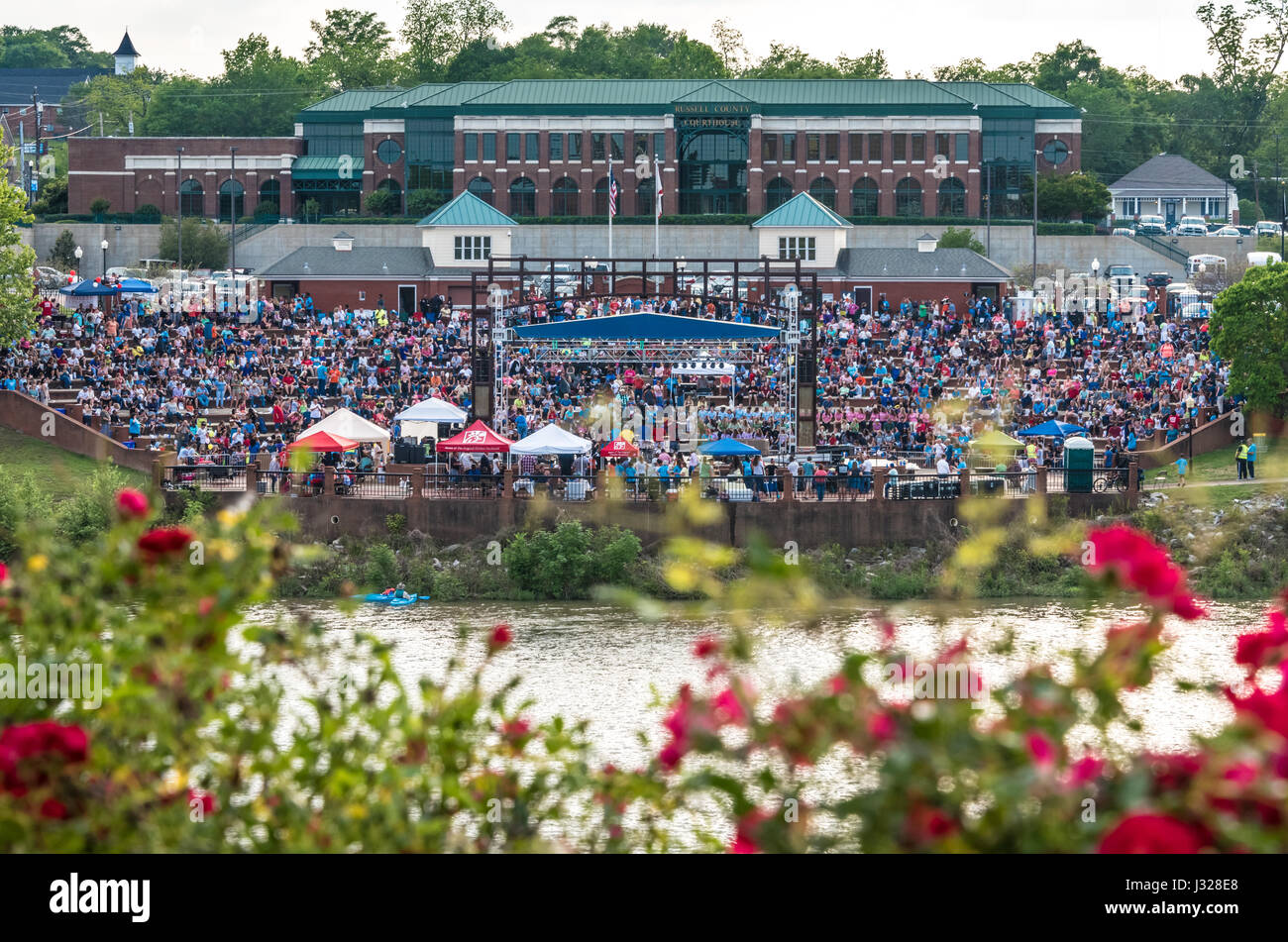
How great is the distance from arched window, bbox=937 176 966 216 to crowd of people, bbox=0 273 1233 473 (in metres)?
32.0

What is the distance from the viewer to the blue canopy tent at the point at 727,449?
4522 centimetres

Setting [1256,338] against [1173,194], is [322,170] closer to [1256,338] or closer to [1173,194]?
[1173,194]

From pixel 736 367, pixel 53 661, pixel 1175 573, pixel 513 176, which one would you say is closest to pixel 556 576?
pixel 736 367

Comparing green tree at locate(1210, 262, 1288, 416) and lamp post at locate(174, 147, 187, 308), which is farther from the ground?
lamp post at locate(174, 147, 187, 308)

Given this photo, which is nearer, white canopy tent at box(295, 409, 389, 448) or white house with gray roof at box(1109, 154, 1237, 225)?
white canopy tent at box(295, 409, 389, 448)

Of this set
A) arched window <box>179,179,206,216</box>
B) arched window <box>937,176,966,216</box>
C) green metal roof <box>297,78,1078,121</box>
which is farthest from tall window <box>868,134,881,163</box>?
arched window <box>179,179,206,216</box>

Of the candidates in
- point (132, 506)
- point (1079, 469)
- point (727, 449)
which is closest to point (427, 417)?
point (727, 449)

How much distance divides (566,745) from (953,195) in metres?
85.3

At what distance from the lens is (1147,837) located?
6.70 metres

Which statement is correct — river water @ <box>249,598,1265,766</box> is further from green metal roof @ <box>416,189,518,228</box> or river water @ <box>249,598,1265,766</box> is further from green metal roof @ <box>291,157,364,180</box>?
green metal roof @ <box>291,157,364,180</box>

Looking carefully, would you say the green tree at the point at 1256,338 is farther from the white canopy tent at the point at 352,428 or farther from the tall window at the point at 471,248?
the tall window at the point at 471,248

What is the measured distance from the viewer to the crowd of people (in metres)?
50.2

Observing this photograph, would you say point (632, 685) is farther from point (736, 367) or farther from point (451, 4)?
point (451, 4)

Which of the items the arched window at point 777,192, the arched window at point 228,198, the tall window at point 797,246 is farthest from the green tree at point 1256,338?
the arched window at point 228,198
